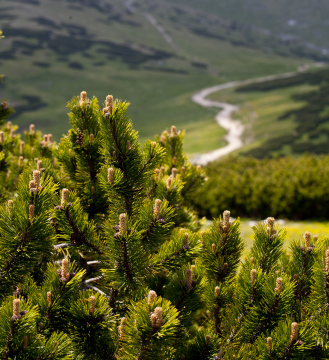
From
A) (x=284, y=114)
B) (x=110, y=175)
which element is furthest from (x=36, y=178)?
(x=284, y=114)

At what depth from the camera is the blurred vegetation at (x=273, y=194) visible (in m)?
A: 22.1

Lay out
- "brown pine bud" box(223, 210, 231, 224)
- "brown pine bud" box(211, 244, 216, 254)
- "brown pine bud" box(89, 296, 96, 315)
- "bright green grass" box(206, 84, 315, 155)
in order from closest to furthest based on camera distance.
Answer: "brown pine bud" box(89, 296, 96, 315) → "brown pine bud" box(223, 210, 231, 224) → "brown pine bud" box(211, 244, 216, 254) → "bright green grass" box(206, 84, 315, 155)

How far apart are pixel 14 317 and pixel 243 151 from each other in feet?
369

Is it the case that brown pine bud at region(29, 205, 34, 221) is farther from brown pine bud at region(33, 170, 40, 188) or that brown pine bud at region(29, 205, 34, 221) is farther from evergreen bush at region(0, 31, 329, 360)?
brown pine bud at region(33, 170, 40, 188)

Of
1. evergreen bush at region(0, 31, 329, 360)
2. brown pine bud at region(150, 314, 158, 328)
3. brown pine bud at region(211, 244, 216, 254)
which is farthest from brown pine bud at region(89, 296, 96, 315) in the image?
brown pine bud at region(211, 244, 216, 254)

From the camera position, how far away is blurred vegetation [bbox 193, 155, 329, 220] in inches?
869

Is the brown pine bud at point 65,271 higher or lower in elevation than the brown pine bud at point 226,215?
lower

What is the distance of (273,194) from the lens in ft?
74.7

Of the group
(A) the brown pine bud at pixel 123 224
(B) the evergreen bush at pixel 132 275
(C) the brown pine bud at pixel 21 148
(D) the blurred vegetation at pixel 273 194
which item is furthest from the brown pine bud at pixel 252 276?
(D) the blurred vegetation at pixel 273 194

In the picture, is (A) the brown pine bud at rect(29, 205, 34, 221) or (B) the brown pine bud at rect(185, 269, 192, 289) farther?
(B) the brown pine bud at rect(185, 269, 192, 289)

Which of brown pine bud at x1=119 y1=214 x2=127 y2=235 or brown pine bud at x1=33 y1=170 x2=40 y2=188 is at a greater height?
brown pine bud at x1=33 y1=170 x2=40 y2=188

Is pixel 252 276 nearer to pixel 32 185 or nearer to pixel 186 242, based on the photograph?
pixel 186 242

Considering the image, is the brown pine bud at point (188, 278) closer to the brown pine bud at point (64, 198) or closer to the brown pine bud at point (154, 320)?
the brown pine bud at point (154, 320)

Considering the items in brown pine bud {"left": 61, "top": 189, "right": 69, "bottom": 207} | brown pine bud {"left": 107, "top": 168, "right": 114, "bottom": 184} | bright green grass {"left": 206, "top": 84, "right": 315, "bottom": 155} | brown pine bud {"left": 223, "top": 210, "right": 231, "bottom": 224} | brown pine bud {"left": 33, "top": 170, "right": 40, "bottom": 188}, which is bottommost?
bright green grass {"left": 206, "top": 84, "right": 315, "bottom": 155}
